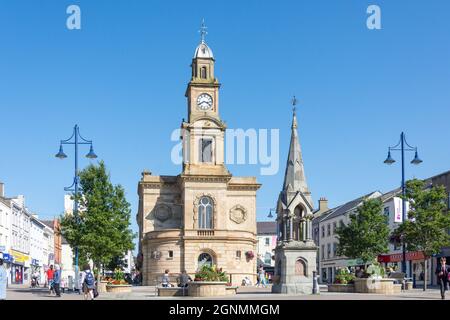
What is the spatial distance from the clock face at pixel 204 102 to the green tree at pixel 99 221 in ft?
88.6

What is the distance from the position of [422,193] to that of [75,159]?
21962mm

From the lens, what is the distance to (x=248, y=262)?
6994cm

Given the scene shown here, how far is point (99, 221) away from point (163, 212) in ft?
90.2

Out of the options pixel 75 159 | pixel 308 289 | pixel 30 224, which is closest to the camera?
pixel 308 289

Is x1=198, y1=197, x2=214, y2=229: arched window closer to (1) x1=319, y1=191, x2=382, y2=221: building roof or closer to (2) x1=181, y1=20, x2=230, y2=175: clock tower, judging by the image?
(2) x1=181, y1=20, x2=230, y2=175: clock tower

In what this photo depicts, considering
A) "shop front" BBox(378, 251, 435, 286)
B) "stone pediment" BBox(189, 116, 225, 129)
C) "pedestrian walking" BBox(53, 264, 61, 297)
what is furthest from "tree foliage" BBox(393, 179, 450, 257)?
"stone pediment" BBox(189, 116, 225, 129)

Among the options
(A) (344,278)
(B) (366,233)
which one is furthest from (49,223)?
(A) (344,278)

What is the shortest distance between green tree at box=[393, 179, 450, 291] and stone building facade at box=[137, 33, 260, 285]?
25948 millimetres

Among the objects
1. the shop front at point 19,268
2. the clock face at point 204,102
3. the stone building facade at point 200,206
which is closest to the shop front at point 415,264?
the stone building facade at point 200,206

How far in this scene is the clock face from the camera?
7369cm

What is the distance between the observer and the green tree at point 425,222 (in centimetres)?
4434

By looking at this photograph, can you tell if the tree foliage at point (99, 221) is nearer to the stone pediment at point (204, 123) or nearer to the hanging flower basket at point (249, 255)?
the hanging flower basket at point (249, 255)
